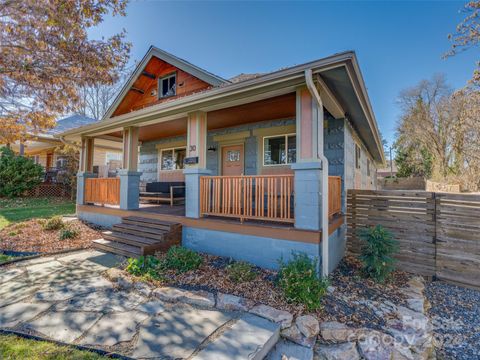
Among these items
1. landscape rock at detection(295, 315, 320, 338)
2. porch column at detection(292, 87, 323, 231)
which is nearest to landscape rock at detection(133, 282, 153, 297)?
landscape rock at detection(295, 315, 320, 338)

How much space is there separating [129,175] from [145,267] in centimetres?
340

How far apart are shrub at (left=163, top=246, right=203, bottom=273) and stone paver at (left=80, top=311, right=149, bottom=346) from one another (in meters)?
1.25

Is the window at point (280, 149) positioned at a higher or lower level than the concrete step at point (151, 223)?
higher

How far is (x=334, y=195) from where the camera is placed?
5371 millimetres

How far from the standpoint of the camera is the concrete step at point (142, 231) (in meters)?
5.22

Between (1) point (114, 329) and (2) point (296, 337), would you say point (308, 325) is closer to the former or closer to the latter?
(2) point (296, 337)

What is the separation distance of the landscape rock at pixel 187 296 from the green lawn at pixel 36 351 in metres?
1.18

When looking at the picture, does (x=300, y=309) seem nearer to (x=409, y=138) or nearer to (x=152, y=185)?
(x=152, y=185)

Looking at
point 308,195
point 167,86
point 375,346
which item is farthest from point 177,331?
point 167,86

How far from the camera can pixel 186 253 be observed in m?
4.53

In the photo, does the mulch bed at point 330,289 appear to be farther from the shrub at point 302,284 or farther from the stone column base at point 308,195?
the stone column base at point 308,195

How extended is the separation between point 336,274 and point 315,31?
27.8 feet

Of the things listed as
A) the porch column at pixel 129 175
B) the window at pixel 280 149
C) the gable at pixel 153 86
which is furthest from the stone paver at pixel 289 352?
the gable at pixel 153 86

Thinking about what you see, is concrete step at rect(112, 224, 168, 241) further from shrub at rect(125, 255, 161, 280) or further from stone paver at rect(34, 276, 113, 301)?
stone paver at rect(34, 276, 113, 301)
